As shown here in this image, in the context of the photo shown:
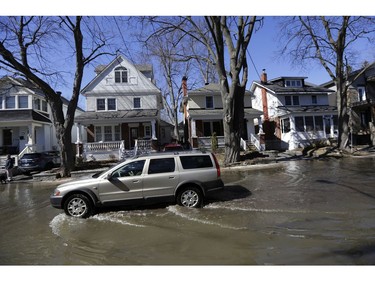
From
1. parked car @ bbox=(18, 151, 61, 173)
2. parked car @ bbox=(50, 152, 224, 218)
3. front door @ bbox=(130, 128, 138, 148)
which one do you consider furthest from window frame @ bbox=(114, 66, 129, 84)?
parked car @ bbox=(50, 152, 224, 218)

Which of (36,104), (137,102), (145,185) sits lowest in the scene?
(145,185)

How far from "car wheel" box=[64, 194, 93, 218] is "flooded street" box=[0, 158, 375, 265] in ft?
0.79

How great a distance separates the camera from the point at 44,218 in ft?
26.2

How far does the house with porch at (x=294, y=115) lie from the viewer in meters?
30.0

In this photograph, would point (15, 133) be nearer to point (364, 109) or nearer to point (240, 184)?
point (240, 184)

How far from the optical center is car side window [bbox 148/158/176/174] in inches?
318

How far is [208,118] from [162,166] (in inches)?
816

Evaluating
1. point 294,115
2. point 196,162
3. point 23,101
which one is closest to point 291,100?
point 294,115

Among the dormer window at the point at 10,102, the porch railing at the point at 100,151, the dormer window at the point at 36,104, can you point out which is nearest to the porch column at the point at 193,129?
the porch railing at the point at 100,151

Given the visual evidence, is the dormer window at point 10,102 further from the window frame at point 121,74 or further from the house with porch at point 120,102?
the window frame at point 121,74

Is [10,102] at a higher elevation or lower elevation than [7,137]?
higher

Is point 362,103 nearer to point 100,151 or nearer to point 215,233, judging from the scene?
point 100,151

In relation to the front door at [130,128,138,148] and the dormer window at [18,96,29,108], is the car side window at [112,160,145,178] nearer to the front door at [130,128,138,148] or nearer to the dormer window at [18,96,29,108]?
the front door at [130,128,138,148]

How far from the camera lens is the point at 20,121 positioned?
26.4 m
